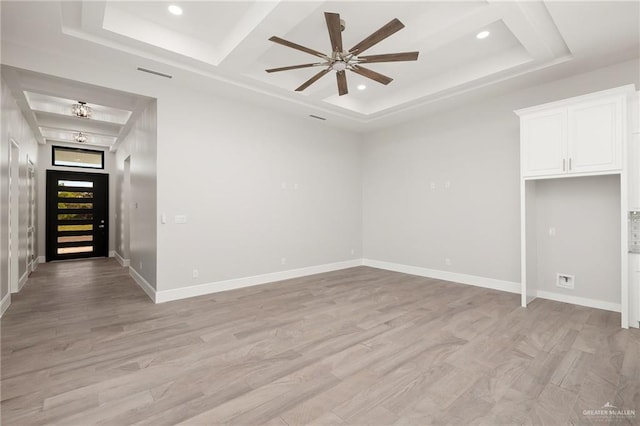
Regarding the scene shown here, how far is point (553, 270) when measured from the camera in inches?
175

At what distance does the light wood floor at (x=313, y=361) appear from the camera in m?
2.01

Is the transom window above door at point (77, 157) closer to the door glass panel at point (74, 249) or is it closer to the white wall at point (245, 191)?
the door glass panel at point (74, 249)

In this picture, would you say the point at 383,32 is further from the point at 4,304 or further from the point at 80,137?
the point at 80,137

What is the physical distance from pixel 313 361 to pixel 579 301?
3.97 metres

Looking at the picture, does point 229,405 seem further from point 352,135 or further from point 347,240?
point 352,135

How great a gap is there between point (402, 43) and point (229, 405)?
4.20 meters

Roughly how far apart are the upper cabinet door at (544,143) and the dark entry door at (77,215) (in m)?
9.95

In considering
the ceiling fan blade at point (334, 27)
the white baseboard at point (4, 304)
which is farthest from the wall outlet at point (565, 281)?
the white baseboard at point (4, 304)

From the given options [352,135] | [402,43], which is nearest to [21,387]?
[402,43]

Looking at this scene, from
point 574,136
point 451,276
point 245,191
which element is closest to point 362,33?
point 574,136

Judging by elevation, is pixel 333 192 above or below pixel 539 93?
below

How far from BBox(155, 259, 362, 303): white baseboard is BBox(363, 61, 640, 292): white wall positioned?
1310 mm

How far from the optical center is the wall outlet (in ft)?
14.0

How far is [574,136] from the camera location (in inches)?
148
